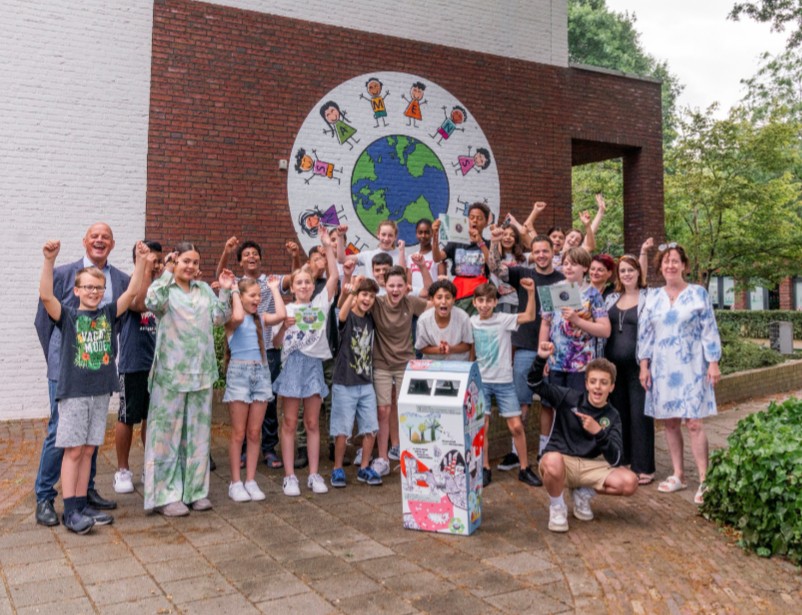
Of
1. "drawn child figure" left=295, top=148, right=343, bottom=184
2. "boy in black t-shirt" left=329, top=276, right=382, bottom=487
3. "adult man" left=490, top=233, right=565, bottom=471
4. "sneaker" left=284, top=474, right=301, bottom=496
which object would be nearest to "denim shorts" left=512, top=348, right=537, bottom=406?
"adult man" left=490, top=233, right=565, bottom=471

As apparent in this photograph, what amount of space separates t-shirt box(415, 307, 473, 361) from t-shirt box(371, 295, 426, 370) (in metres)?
0.18

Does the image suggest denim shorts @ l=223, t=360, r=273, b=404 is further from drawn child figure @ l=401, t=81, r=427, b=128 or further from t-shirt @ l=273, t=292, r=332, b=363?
drawn child figure @ l=401, t=81, r=427, b=128

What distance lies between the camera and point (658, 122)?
13.6 metres

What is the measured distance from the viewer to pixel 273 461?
6379mm

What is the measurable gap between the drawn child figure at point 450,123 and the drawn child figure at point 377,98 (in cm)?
90

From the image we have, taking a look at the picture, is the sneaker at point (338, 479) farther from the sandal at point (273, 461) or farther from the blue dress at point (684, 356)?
the blue dress at point (684, 356)

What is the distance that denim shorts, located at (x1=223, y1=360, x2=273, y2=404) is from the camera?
5.31m

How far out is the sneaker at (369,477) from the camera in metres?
5.80

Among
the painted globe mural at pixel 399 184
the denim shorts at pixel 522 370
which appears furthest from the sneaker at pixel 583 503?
the painted globe mural at pixel 399 184

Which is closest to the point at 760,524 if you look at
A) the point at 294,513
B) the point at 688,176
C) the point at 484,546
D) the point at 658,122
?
the point at 484,546

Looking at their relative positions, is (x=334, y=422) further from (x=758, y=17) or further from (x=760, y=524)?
(x=758, y=17)

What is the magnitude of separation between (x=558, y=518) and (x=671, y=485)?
1.52 metres

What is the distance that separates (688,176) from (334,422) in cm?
1251

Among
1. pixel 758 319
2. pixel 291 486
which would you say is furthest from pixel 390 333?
pixel 758 319
